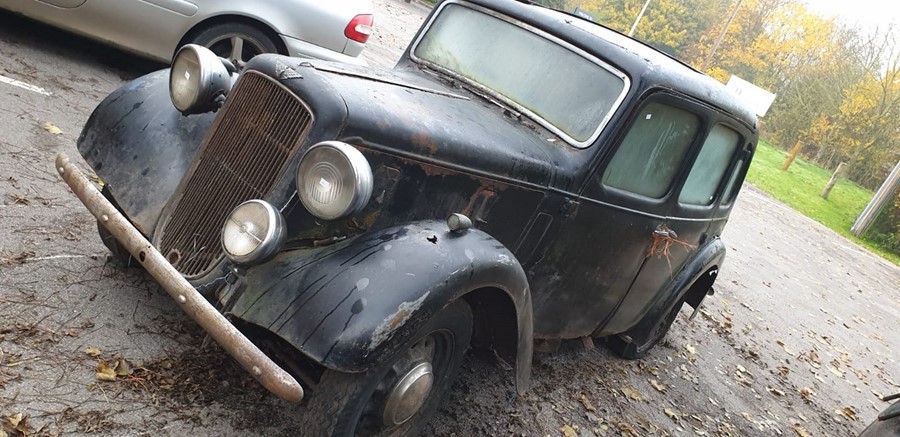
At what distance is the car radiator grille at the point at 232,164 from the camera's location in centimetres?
250

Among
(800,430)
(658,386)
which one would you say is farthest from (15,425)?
(800,430)

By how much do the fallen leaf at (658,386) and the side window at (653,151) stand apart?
1671mm

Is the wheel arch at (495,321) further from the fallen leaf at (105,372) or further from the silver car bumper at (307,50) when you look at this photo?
the silver car bumper at (307,50)

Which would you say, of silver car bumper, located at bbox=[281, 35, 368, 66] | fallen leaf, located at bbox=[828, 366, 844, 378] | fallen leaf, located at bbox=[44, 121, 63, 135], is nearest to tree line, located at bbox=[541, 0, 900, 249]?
fallen leaf, located at bbox=[828, 366, 844, 378]

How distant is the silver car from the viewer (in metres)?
5.27

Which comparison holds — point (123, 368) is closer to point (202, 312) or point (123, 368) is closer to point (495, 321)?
point (202, 312)

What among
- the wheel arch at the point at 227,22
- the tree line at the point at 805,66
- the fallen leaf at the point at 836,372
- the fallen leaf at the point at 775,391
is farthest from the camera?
the tree line at the point at 805,66

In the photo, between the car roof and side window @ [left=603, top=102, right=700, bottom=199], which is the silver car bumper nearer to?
the car roof

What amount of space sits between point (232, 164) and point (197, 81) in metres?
0.50

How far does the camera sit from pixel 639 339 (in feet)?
15.6

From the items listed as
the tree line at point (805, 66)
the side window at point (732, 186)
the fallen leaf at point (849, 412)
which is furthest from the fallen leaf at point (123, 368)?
the tree line at point (805, 66)

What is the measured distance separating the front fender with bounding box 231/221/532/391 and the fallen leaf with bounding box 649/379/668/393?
272 cm

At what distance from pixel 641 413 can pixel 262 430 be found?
8.62 feet

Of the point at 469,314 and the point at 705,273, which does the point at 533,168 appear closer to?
the point at 469,314
